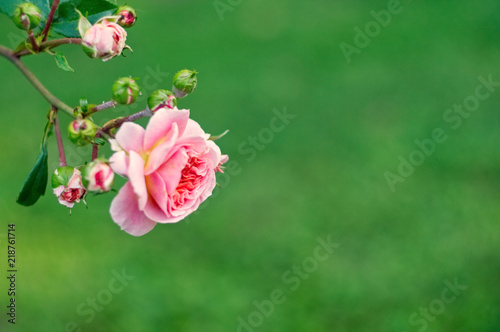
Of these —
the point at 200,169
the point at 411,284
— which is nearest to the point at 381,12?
the point at 411,284

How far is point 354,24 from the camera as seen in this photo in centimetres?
555

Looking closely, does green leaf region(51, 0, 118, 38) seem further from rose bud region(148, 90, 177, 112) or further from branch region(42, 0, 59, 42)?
rose bud region(148, 90, 177, 112)

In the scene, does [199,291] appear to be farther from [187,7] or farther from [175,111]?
[187,7]

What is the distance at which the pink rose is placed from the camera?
2.72 feet

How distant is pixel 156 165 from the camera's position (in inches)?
33.2

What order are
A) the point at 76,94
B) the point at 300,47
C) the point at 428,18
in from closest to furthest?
the point at 76,94 < the point at 300,47 < the point at 428,18

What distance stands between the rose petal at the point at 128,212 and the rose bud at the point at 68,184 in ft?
0.51

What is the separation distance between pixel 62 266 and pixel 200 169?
8.06 ft

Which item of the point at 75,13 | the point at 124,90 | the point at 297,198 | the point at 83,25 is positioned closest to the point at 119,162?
the point at 124,90

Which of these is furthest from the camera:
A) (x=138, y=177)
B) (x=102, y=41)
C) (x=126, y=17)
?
(x=126, y=17)

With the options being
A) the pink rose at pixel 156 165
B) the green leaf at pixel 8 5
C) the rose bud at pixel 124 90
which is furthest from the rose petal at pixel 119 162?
the green leaf at pixel 8 5

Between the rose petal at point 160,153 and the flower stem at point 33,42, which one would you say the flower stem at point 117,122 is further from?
the flower stem at point 33,42

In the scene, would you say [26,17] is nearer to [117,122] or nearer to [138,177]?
[117,122]

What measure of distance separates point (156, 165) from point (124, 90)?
0.14 meters
